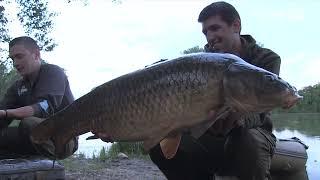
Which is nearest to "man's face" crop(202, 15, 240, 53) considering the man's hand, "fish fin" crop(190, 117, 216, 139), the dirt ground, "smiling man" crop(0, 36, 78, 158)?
"fish fin" crop(190, 117, 216, 139)

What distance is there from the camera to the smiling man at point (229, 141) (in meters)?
3.26

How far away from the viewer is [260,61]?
135 inches

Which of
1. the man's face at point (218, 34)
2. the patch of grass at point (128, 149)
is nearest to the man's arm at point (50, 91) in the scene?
the man's face at point (218, 34)

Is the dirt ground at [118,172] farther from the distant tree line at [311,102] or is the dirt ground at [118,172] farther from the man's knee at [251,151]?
the distant tree line at [311,102]

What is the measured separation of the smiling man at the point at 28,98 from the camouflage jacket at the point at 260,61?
1.52 m

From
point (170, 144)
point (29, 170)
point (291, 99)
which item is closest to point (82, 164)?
point (29, 170)

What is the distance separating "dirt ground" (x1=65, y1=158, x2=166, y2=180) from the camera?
5871 mm

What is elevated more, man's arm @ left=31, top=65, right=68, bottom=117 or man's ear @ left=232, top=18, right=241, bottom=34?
man's ear @ left=232, top=18, right=241, bottom=34

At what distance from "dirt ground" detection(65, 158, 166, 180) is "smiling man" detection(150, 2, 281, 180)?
7.42ft

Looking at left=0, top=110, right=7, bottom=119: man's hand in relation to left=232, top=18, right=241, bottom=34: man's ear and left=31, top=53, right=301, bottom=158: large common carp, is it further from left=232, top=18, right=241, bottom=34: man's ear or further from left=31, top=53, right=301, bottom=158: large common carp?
left=232, top=18, right=241, bottom=34: man's ear

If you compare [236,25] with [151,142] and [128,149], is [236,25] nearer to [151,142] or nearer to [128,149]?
[151,142]

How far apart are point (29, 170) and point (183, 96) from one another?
7.04ft

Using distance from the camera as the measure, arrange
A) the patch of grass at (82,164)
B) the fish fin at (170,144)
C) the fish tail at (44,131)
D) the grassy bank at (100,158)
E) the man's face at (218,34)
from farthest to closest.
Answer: the grassy bank at (100,158), the patch of grass at (82,164), the man's face at (218,34), the fish tail at (44,131), the fish fin at (170,144)

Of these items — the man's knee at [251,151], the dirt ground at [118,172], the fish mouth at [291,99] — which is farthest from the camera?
the dirt ground at [118,172]
